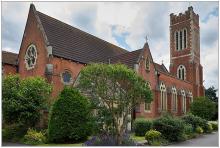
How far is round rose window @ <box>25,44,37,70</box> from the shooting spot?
34.0 m

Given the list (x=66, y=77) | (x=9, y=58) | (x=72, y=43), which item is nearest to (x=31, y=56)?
(x=9, y=58)

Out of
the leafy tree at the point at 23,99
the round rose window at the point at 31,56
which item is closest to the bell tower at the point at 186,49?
the round rose window at the point at 31,56

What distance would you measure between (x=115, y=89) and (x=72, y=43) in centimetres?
1783

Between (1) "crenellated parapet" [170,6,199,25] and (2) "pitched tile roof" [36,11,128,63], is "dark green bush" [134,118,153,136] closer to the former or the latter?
(2) "pitched tile roof" [36,11,128,63]

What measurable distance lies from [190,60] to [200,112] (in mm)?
14010

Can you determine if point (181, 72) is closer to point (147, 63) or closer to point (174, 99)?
point (174, 99)

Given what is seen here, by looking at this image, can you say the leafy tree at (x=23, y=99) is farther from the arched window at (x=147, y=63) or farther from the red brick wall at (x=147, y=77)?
the arched window at (x=147, y=63)

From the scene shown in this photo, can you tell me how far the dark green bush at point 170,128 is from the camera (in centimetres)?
2281

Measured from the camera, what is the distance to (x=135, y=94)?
19.8m

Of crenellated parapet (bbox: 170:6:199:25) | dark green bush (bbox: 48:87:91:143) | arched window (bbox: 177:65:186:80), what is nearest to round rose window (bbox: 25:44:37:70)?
dark green bush (bbox: 48:87:91:143)

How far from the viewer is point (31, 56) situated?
34.7 meters

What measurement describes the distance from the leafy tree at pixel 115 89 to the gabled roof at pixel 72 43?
12749mm

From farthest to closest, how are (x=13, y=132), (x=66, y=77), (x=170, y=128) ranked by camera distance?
(x=66, y=77) < (x=13, y=132) < (x=170, y=128)

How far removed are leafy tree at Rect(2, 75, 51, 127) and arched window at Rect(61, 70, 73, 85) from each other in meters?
6.61
